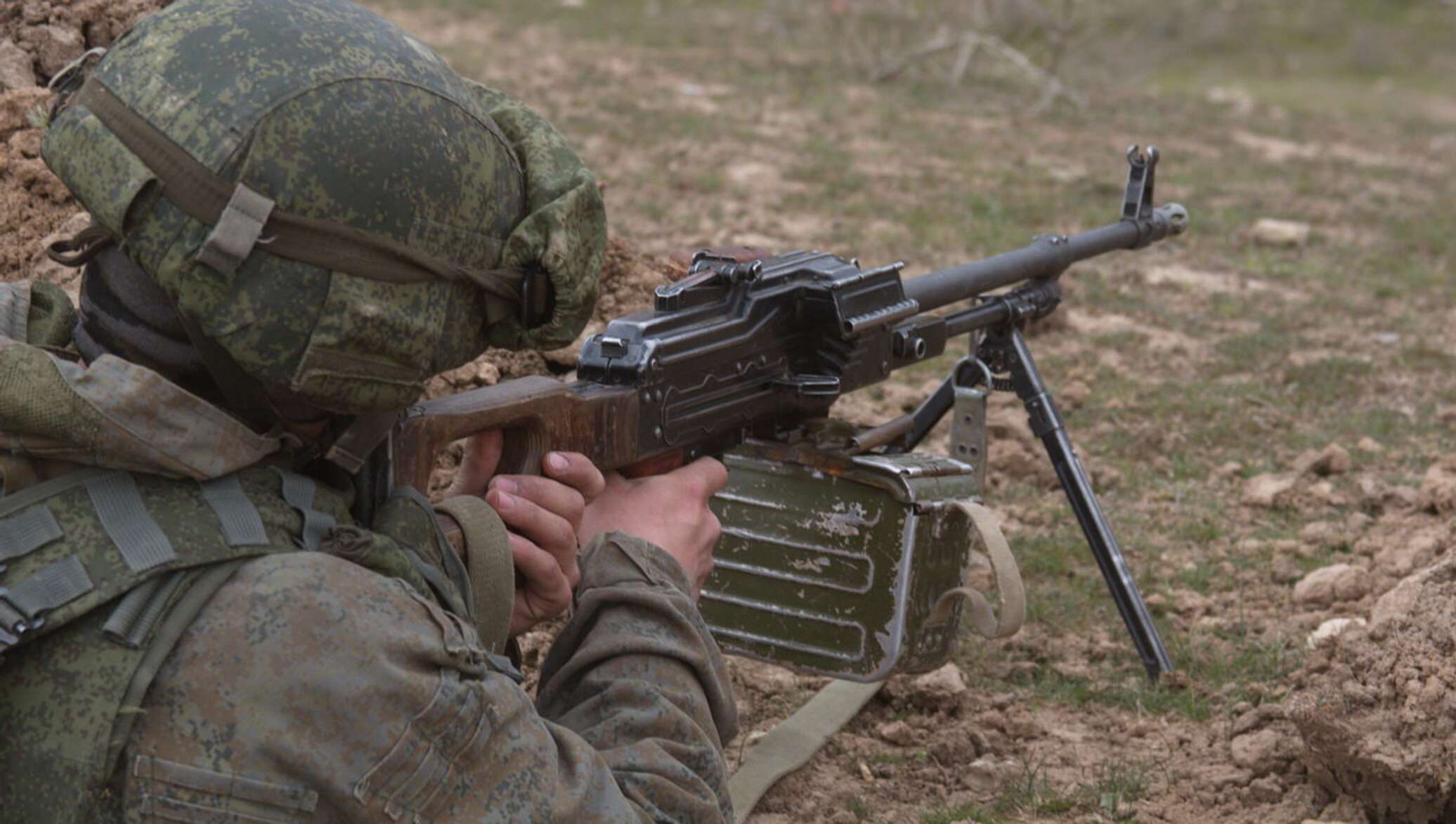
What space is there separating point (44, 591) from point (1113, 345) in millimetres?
6188

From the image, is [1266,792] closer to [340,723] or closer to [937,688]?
[937,688]

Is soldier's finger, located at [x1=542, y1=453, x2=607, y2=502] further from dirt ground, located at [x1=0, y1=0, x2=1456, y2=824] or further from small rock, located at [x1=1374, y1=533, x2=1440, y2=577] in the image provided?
small rock, located at [x1=1374, y1=533, x2=1440, y2=577]

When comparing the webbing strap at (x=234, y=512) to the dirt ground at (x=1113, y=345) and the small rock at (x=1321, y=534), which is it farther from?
the small rock at (x=1321, y=534)

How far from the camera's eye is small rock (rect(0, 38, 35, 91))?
14.2 ft

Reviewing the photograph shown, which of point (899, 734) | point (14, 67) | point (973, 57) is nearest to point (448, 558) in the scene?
point (899, 734)

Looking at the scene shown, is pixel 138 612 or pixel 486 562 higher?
pixel 138 612

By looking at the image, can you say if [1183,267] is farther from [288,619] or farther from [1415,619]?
[288,619]

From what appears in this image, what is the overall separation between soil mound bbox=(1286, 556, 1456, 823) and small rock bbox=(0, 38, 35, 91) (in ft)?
11.8

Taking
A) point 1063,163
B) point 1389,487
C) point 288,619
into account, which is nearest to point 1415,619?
point 1389,487

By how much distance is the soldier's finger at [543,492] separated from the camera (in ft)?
8.27

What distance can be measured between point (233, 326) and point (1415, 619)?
2.76 metres

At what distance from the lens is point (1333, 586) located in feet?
15.6

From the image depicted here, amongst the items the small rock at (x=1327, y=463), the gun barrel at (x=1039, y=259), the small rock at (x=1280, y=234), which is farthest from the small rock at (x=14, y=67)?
the small rock at (x=1280, y=234)

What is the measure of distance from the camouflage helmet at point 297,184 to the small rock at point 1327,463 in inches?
179
